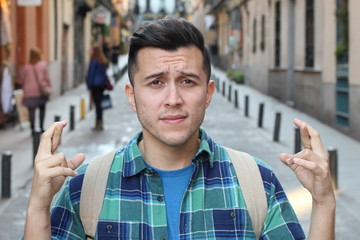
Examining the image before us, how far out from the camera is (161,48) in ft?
6.98

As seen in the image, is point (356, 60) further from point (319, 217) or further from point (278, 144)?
point (319, 217)

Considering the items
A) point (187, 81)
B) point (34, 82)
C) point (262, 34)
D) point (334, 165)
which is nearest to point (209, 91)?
point (187, 81)

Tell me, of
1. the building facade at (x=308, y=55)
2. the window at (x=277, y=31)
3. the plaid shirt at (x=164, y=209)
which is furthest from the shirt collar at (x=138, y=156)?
the window at (x=277, y=31)

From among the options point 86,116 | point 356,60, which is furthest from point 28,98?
point 356,60

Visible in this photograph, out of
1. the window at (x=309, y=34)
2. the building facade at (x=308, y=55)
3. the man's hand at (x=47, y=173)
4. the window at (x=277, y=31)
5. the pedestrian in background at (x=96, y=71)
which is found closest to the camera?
the man's hand at (x=47, y=173)

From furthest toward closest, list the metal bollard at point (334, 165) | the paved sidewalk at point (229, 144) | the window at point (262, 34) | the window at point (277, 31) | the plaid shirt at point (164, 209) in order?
the window at point (262, 34) → the window at point (277, 31) → the metal bollard at point (334, 165) → the paved sidewalk at point (229, 144) → the plaid shirt at point (164, 209)

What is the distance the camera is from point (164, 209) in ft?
6.77

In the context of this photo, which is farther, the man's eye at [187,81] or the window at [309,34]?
the window at [309,34]

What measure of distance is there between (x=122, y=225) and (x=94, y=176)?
0.63 feet

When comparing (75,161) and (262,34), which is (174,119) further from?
(262,34)

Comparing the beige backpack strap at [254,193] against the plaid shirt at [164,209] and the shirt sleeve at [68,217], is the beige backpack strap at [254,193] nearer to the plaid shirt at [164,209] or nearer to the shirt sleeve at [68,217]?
the plaid shirt at [164,209]

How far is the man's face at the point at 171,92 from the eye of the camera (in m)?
2.12

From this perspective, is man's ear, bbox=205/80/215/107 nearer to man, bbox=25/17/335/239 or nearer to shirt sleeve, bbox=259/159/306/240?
man, bbox=25/17/335/239

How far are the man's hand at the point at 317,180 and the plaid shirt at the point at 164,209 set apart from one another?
0.11m
